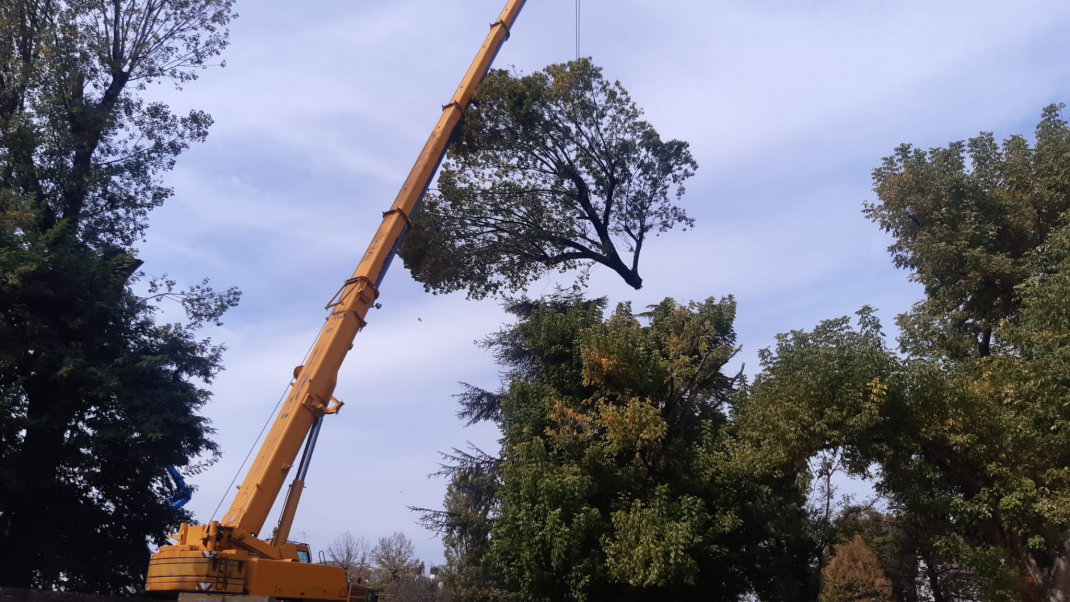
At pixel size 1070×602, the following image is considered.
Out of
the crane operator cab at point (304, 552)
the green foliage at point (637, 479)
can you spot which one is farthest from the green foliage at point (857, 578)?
the crane operator cab at point (304, 552)

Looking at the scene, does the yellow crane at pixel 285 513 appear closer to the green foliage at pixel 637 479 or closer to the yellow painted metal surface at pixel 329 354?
the yellow painted metal surface at pixel 329 354

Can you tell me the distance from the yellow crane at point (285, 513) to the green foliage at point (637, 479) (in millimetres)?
4020

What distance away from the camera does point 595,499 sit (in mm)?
17047

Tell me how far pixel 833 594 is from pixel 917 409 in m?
20.7

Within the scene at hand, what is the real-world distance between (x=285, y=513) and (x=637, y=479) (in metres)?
7.15

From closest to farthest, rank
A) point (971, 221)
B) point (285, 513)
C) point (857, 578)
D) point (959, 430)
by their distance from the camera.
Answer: point (285, 513), point (959, 430), point (971, 221), point (857, 578)

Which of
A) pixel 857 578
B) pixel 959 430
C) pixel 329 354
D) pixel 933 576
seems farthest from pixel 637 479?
pixel 857 578

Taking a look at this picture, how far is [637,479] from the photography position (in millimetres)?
16812

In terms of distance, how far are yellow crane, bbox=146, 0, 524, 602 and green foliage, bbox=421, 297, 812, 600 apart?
4.02m

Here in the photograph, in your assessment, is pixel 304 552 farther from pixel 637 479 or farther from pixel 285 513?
pixel 637 479

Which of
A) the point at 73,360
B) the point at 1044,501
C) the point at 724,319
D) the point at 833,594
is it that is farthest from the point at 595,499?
the point at 833,594

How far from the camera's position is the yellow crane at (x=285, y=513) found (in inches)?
452

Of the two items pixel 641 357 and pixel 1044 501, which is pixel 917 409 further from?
pixel 641 357

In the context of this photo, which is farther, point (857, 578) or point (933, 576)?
point (857, 578)
